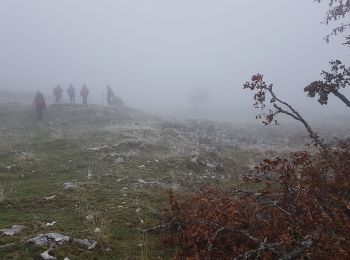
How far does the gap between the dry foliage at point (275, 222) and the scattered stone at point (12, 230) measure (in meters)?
2.89

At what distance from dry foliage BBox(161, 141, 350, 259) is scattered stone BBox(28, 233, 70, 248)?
6.34ft

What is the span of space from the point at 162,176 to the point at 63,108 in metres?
25.4

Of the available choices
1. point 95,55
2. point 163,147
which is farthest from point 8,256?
point 95,55

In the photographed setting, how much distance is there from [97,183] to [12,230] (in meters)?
4.87

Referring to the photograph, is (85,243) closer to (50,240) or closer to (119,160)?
(50,240)

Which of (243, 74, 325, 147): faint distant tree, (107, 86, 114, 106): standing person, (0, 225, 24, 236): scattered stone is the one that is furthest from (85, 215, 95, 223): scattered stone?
(107, 86, 114, 106): standing person

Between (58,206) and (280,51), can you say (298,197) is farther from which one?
(280,51)

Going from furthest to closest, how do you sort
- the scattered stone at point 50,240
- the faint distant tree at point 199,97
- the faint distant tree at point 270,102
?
the faint distant tree at point 199,97
the faint distant tree at point 270,102
the scattered stone at point 50,240

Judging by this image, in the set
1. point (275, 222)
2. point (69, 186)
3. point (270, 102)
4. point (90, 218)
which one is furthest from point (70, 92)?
point (275, 222)

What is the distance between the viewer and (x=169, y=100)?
336 ft

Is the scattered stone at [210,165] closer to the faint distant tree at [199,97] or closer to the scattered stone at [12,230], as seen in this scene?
the scattered stone at [12,230]

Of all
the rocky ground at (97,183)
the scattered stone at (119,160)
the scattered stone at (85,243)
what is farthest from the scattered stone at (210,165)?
the scattered stone at (85,243)

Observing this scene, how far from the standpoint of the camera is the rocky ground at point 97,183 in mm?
8195

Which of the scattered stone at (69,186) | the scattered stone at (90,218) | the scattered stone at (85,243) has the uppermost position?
the scattered stone at (69,186)
